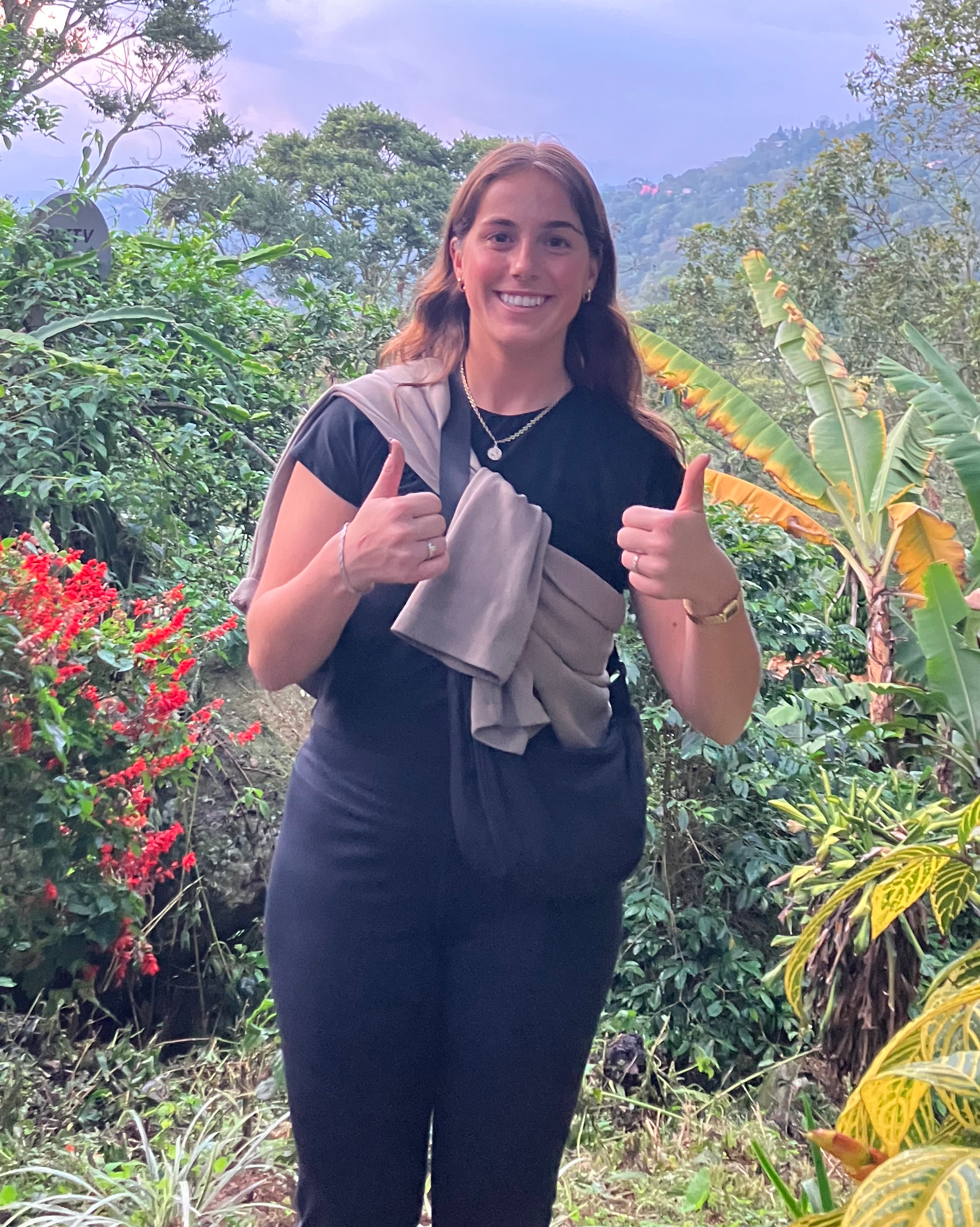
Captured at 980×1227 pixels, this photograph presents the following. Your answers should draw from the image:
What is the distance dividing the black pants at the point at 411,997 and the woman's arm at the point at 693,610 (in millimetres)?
220

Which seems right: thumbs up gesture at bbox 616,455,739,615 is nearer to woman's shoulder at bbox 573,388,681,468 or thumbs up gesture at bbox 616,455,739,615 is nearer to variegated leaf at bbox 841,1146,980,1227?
woman's shoulder at bbox 573,388,681,468

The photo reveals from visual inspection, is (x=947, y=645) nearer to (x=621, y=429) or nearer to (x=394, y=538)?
(x=621, y=429)

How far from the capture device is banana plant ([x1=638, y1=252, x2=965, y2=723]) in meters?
4.02

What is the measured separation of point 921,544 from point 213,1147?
326cm

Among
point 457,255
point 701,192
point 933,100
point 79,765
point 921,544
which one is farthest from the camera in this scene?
point 701,192

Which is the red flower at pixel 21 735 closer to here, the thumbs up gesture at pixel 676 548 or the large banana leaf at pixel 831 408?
the thumbs up gesture at pixel 676 548

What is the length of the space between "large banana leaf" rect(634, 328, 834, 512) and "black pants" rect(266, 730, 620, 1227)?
3410 mm

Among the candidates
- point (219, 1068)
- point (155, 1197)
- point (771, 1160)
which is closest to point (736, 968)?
point (771, 1160)

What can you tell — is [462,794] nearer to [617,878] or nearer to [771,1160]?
[617,878]

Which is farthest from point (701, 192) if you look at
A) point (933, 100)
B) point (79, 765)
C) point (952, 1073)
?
point (952, 1073)

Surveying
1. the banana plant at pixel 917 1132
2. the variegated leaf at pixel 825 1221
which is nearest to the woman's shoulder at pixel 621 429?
the banana plant at pixel 917 1132

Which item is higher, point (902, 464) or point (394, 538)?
point (902, 464)

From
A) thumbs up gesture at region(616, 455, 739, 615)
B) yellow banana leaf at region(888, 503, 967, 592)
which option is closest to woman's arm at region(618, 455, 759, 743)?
thumbs up gesture at region(616, 455, 739, 615)

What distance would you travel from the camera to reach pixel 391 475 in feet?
3.15
